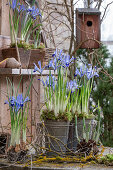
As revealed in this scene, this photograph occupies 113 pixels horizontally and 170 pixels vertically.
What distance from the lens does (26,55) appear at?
2.62m

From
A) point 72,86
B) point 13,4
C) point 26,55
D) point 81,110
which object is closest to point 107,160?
point 81,110

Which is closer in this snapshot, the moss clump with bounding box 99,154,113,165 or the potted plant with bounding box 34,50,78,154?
the moss clump with bounding box 99,154,113,165

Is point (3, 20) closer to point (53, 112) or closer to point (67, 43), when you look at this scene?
point (53, 112)

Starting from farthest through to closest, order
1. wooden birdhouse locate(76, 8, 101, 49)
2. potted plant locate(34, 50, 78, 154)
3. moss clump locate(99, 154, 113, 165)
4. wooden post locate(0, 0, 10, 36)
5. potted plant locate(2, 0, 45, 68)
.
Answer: wooden birdhouse locate(76, 8, 101, 49), wooden post locate(0, 0, 10, 36), potted plant locate(2, 0, 45, 68), potted plant locate(34, 50, 78, 154), moss clump locate(99, 154, 113, 165)

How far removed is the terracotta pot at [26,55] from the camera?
2.59 m

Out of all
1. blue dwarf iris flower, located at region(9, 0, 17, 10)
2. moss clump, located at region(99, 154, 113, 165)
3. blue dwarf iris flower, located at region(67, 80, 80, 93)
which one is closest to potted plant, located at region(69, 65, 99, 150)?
blue dwarf iris flower, located at region(67, 80, 80, 93)

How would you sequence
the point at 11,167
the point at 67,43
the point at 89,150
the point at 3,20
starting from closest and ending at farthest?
the point at 11,167
the point at 89,150
the point at 3,20
the point at 67,43

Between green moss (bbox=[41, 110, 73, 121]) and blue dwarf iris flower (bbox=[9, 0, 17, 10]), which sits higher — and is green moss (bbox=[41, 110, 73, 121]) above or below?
below

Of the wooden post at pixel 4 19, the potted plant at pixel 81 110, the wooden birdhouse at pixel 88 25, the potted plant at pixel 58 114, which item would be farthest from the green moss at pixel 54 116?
the wooden birdhouse at pixel 88 25

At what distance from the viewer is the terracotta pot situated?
2.59 meters

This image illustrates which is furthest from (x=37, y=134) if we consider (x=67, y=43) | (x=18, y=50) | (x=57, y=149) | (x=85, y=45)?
(x=67, y=43)

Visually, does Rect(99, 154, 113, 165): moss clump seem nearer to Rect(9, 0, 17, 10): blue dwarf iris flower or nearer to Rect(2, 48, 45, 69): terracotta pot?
Rect(2, 48, 45, 69): terracotta pot

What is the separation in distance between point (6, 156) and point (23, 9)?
118 centimetres

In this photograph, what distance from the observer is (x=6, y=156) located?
228cm
